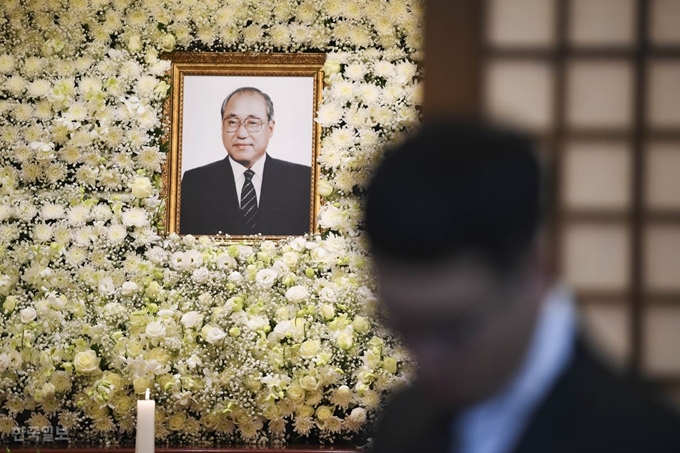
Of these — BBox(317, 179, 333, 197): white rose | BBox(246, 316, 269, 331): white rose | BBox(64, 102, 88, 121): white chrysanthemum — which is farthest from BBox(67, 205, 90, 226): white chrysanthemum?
BBox(317, 179, 333, 197): white rose

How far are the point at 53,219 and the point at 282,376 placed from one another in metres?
1.19

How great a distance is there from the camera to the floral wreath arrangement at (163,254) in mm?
3484

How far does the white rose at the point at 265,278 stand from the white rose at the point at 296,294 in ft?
0.27

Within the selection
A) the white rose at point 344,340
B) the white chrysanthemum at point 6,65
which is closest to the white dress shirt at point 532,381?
the white rose at point 344,340

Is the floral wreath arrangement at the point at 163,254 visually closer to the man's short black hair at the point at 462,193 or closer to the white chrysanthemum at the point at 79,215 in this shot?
the white chrysanthemum at the point at 79,215

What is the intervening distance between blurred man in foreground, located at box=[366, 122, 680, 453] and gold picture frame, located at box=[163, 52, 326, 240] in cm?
315

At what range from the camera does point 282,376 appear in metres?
3.47

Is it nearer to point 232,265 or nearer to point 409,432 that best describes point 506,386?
point 409,432

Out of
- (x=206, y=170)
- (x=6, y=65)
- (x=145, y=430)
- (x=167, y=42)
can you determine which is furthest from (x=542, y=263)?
(x=6, y=65)

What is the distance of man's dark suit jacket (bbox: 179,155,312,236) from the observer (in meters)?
3.68

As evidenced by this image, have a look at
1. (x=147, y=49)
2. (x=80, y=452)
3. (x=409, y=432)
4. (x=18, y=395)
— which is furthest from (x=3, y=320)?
(x=409, y=432)

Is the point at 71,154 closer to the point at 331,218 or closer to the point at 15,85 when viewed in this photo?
the point at 15,85

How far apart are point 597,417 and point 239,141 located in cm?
331

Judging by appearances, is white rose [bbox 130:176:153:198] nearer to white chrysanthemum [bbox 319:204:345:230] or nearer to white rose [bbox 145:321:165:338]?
white rose [bbox 145:321:165:338]
